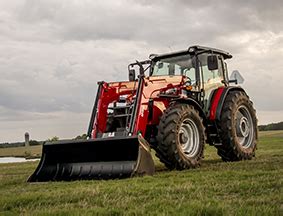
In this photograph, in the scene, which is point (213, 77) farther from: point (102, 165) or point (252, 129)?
point (102, 165)

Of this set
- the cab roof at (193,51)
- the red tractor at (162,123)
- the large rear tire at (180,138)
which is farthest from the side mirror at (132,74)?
the large rear tire at (180,138)

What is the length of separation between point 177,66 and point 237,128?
2.16 metres

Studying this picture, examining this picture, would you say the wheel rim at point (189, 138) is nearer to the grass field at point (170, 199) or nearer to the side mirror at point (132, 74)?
the side mirror at point (132, 74)

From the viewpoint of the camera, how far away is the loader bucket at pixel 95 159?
26.2 feet

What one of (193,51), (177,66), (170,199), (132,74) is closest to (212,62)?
(193,51)

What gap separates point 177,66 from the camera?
11.0 meters

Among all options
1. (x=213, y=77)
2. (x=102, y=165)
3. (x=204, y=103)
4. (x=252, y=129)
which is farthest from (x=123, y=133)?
(x=252, y=129)

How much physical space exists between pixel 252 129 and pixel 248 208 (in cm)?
802

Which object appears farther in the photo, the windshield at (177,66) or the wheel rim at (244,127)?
the wheel rim at (244,127)

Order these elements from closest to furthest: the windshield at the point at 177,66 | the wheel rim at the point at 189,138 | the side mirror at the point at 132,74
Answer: the wheel rim at the point at 189,138 < the windshield at the point at 177,66 < the side mirror at the point at 132,74

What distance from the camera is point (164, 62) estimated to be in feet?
37.1

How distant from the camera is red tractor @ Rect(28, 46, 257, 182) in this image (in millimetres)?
8391

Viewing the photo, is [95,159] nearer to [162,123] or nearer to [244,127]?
[162,123]

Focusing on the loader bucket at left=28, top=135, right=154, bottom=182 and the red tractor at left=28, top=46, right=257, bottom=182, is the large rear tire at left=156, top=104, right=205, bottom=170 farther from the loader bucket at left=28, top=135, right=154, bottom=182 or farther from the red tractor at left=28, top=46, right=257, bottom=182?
the loader bucket at left=28, top=135, right=154, bottom=182
